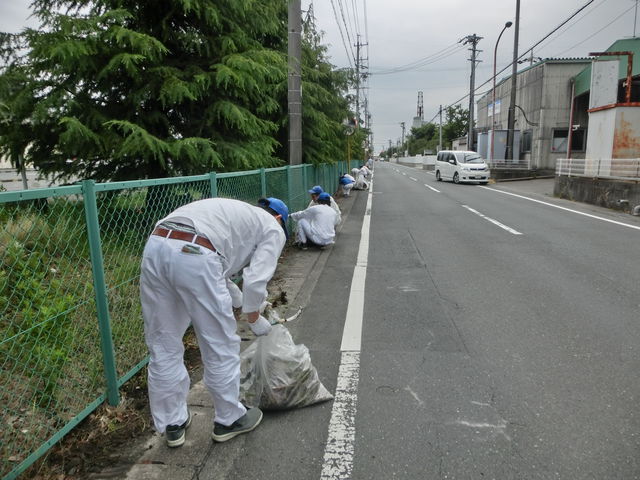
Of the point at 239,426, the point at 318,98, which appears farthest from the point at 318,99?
the point at 239,426

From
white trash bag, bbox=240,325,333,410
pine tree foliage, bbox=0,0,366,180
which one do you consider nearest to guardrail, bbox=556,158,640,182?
pine tree foliage, bbox=0,0,366,180

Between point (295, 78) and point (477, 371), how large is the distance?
7.21m

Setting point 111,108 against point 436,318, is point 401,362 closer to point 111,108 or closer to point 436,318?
point 436,318

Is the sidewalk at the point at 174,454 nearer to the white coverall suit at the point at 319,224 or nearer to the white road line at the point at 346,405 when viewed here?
the white road line at the point at 346,405

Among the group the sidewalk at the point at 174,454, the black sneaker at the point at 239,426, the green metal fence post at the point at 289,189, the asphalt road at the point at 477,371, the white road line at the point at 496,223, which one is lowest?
the white road line at the point at 496,223

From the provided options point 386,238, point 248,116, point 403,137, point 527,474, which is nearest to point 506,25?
point 386,238

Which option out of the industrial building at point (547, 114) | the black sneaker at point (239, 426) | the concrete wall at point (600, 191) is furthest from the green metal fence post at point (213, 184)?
the industrial building at point (547, 114)

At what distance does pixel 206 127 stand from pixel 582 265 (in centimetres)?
609

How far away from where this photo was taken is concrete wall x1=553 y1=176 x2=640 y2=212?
39.5 ft

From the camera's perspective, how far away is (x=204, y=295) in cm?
236

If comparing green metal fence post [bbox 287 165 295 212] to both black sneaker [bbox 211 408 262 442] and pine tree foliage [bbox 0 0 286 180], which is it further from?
black sneaker [bbox 211 408 262 442]

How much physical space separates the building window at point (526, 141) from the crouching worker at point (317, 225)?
26.8 metres

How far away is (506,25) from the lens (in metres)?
26.5

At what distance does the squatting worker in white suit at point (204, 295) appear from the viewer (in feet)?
7.70
